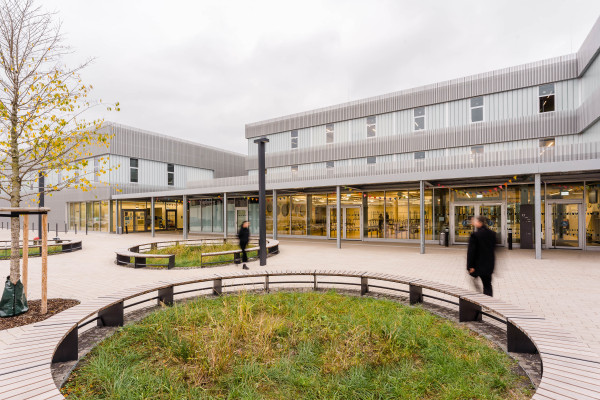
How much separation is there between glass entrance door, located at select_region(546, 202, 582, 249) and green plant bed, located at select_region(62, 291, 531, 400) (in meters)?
14.3

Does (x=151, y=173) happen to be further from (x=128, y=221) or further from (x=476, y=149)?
(x=476, y=149)

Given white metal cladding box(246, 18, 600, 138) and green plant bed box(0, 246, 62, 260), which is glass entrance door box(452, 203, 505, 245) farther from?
green plant bed box(0, 246, 62, 260)

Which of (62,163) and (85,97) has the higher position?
(85,97)

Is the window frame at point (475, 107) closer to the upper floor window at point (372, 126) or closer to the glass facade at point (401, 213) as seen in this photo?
the glass facade at point (401, 213)

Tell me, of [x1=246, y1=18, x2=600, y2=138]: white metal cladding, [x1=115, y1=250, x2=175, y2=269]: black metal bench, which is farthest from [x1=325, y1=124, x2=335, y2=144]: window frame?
[x1=115, y1=250, x2=175, y2=269]: black metal bench

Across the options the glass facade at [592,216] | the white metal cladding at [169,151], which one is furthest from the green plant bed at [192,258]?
the white metal cladding at [169,151]

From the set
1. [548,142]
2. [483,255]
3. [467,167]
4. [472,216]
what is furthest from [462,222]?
[483,255]

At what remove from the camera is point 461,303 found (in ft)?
17.3

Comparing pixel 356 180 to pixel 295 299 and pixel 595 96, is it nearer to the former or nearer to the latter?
pixel 295 299

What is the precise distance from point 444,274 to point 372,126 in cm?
1600

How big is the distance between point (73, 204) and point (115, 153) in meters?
9.28

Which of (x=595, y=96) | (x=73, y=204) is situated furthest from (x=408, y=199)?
(x=73, y=204)

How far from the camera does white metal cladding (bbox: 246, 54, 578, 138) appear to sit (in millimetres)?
17156

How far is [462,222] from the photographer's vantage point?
1747cm
